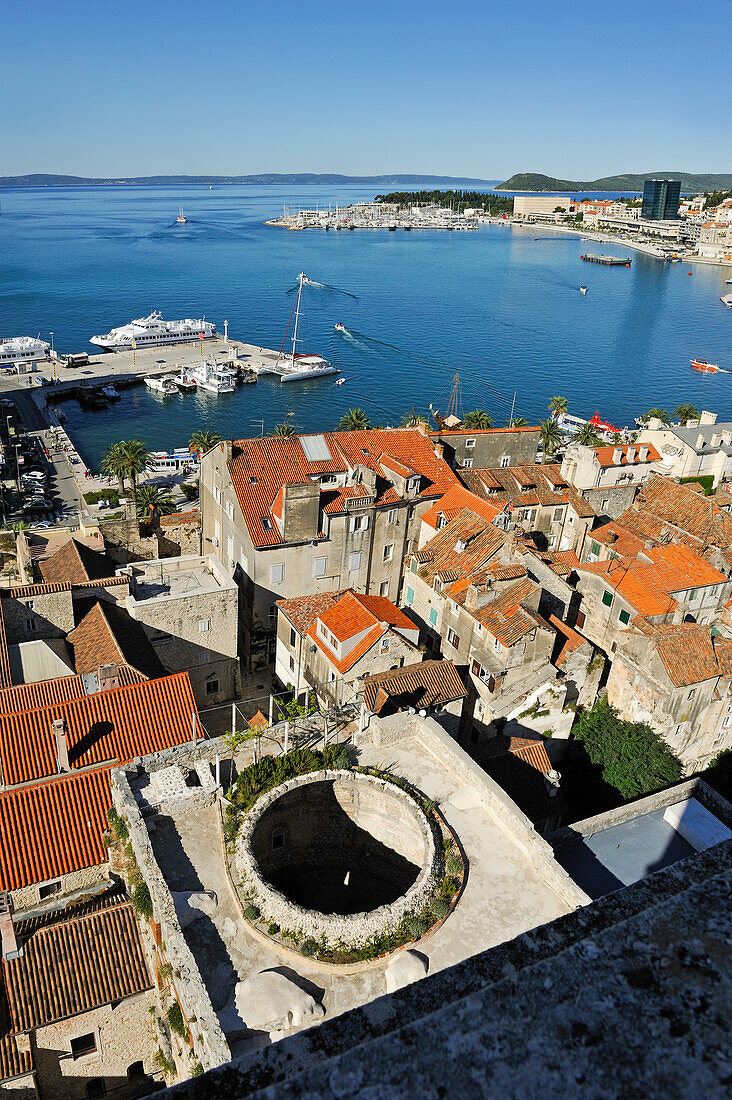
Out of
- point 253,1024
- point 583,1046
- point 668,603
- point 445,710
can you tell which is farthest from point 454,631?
point 583,1046

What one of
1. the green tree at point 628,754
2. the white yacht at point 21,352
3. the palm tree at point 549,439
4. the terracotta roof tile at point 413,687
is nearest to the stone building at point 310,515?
the terracotta roof tile at point 413,687

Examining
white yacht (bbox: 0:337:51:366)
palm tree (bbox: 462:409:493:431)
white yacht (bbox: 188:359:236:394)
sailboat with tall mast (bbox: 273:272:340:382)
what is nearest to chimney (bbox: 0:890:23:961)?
palm tree (bbox: 462:409:493:431)

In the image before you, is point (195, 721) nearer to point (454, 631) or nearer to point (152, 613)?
point (152, 613)

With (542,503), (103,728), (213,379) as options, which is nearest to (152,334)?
(213,379)

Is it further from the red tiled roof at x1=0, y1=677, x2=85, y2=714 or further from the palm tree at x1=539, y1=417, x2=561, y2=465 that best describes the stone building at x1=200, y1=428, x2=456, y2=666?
the palm tree at x1=539, y1=417, x2=561, y2=465

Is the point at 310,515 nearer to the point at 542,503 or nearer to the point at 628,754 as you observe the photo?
the point at 628,754

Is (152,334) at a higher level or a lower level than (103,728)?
lower
